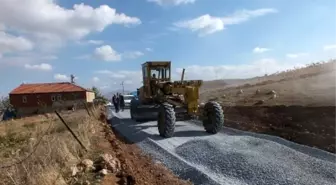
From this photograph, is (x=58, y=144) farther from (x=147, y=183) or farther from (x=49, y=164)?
(x=147, y=183)

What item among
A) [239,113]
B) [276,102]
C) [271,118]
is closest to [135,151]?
[271,118]

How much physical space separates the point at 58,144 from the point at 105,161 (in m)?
1.31

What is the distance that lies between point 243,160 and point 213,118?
17.8ft

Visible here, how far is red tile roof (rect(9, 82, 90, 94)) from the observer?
66750 millimetres

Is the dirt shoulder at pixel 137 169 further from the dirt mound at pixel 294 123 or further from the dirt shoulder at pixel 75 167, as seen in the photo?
the dirt mound at pixel 294 123

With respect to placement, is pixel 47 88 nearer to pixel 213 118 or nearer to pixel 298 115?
pixel 298 115

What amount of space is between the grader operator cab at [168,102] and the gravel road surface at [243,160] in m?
0.97

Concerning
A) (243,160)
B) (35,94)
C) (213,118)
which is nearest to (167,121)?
(213,118)

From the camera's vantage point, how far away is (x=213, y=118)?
47.5ft

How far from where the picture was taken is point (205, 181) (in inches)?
312

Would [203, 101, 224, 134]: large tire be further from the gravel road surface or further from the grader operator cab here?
the gravel road surface

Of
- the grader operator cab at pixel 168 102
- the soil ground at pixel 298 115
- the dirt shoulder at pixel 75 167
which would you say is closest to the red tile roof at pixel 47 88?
the soil ground at pixel 298 115

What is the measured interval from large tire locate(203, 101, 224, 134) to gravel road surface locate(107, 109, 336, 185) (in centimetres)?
107

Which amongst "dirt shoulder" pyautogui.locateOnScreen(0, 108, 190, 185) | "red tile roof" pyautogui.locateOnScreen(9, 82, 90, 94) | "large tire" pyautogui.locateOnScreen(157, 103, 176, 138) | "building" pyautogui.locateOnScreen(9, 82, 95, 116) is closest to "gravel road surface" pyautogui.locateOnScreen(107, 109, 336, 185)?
"large tire" pyautogui.locateOnScreen(157, 103, 176, 138)
